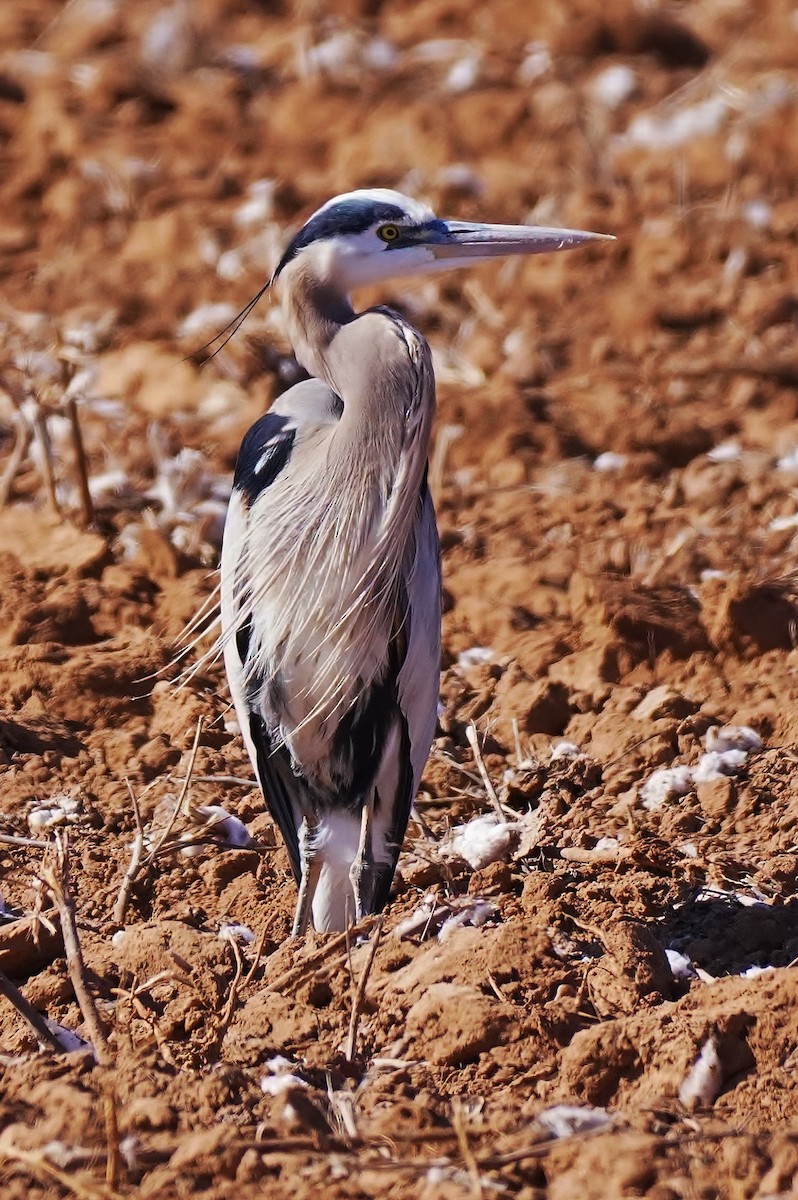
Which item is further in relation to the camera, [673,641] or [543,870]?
[673,641]

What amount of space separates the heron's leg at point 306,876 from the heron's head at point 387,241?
133 centimetres

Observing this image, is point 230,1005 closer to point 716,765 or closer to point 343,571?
point 343,571

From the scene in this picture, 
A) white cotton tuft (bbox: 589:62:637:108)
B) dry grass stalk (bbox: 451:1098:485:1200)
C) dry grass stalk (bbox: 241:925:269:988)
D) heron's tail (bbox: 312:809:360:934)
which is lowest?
white cotton tuft (bbox: 589:62:637:108)

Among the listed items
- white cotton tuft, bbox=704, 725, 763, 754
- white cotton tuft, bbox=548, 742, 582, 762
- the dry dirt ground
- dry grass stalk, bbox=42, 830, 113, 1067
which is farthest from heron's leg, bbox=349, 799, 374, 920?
white cotton tuft, bbox=704, 725, 763, 754

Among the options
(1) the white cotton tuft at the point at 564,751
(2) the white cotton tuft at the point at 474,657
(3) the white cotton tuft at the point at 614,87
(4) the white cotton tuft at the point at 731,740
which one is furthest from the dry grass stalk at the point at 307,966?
(3) the white cotton tuft at the point at 614,87

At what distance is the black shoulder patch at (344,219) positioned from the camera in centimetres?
444

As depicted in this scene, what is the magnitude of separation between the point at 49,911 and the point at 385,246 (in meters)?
1.83

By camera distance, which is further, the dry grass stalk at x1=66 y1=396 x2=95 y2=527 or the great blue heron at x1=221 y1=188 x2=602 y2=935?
the dry grass stalk at x1=66 y1=396 x2=95 y2=527

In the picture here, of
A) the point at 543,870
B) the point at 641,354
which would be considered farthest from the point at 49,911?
the point at 641,354

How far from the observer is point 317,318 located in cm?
436

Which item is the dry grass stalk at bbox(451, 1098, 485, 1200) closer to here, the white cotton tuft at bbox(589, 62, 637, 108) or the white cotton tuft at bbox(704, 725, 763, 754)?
the white cotton tuft at bbox(704, 725, 763, 754)

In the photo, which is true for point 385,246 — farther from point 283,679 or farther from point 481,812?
point 481,812

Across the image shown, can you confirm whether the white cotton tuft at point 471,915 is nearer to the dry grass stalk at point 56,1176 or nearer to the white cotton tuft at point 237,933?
the white cotton tuft at point 237,933

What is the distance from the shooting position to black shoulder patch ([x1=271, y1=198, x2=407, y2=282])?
444cm
